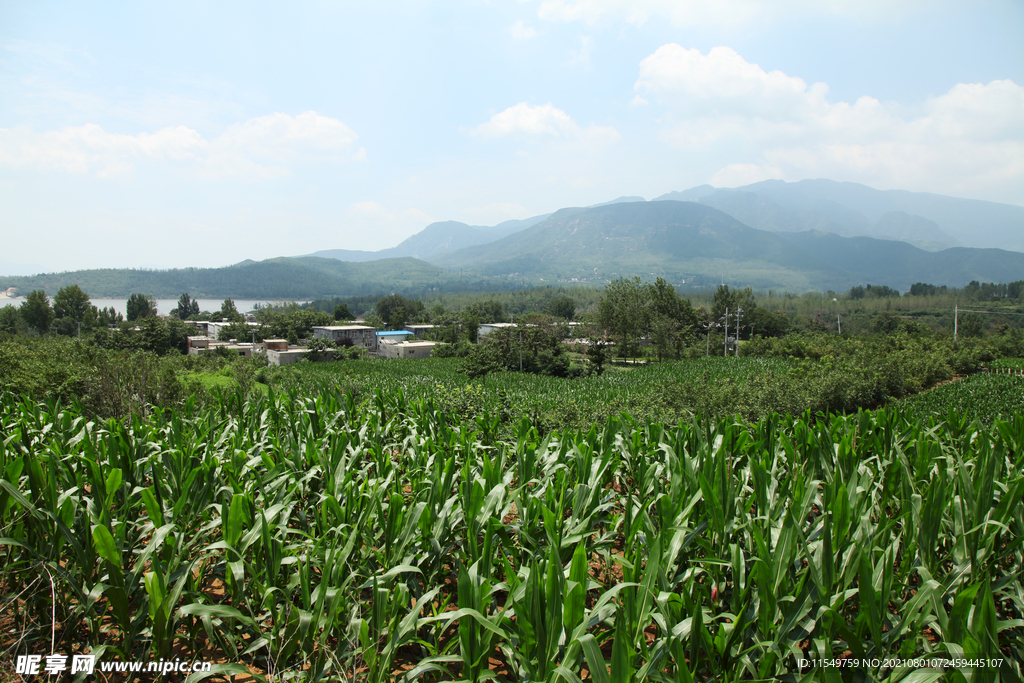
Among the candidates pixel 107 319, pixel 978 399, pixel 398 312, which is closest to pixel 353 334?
pixel 398 312

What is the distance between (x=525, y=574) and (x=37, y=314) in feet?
299

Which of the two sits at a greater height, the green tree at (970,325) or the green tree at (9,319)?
the green tree at (9,319)

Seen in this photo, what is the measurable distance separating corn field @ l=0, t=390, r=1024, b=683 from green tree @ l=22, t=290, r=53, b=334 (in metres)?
87.6

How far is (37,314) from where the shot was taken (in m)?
65.5

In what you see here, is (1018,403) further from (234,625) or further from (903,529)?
(234,625)

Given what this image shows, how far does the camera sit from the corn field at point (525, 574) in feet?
6.73

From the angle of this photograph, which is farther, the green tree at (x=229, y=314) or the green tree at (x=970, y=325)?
the green tree at (x=229, y=314)

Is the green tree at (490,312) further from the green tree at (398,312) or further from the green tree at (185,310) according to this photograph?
the green tree at (185,310)

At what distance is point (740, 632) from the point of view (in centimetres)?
212

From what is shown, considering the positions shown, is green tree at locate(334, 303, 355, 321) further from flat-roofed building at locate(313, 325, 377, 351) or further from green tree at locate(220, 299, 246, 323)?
green tree at locate(220, 299, 246, 323)

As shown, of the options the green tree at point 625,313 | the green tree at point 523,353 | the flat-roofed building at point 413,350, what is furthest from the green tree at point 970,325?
the flat-roofed building at point 413,350
